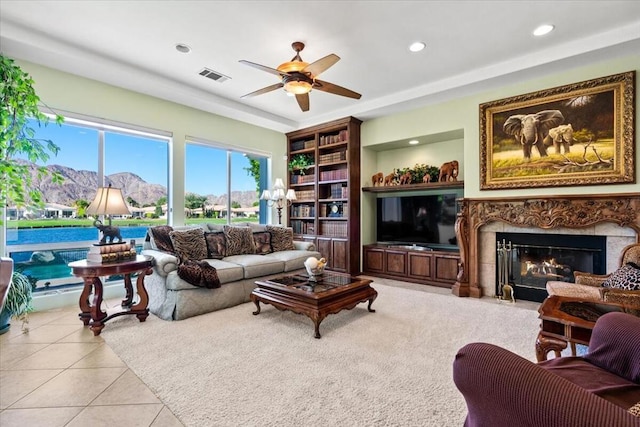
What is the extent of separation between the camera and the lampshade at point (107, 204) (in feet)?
9.87

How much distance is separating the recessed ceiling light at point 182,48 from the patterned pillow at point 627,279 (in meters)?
4.75

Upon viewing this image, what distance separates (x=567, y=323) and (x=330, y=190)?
4.54 metres

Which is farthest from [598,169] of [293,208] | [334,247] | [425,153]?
[293,208]

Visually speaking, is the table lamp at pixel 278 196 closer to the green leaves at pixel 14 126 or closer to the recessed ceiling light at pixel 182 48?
the recessed ceiling light at pixel 182 48

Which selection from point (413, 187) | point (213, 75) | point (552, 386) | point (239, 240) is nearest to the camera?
point (552, 386)

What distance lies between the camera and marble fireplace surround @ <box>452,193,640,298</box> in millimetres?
3312

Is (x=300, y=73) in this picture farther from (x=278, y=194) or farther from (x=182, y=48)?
(x=278, y=194)

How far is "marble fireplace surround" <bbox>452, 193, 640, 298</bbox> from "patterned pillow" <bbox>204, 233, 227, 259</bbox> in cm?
330

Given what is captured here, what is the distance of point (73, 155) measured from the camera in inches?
154

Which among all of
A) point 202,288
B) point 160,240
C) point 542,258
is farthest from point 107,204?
point 542,258

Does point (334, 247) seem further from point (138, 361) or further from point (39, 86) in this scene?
point (39, 86)

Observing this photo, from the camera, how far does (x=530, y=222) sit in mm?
3844

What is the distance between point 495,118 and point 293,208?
3965 mm

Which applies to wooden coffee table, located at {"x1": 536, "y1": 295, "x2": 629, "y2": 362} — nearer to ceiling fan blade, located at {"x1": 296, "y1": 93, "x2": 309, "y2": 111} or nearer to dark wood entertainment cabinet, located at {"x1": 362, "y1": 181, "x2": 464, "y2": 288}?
dark wood entertainment cabinet, located at {"x1": 362, "y1": 181, "x2": 464, "y2": 288}
